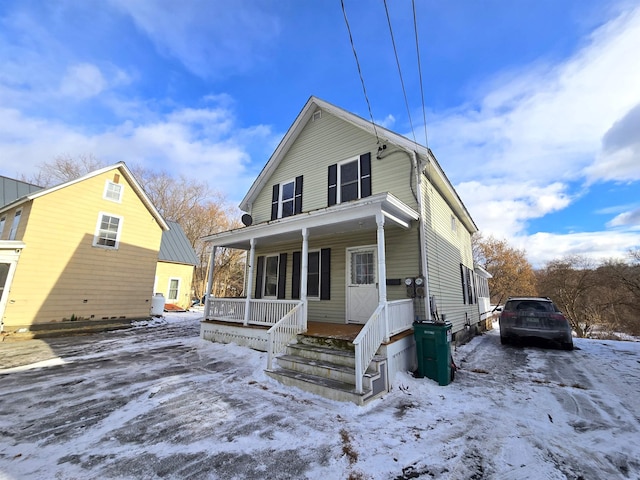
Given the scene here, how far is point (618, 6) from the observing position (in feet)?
16.9

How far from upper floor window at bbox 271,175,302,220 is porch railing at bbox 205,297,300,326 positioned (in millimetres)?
3607

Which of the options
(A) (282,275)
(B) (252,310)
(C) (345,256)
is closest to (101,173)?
(A) (282,275)

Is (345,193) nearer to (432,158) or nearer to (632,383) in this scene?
(432,158)

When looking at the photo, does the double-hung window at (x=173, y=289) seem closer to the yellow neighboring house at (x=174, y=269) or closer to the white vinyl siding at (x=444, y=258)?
the yellow neighboring house at (x=174, y=269)

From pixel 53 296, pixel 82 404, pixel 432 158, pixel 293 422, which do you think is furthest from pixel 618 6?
pixel 53 296

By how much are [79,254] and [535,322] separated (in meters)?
17.6

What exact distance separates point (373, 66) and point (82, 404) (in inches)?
306

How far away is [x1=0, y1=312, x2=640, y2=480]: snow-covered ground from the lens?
104 inches

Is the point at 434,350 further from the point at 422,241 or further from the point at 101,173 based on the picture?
the point at 101,173

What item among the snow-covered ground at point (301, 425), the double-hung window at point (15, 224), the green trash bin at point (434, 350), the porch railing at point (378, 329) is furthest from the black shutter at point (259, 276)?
the double-hung window at point (15, 224)

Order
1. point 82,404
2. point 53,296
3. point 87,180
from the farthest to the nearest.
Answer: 1. point 87,180
2. point 53,296
3. point 82,404

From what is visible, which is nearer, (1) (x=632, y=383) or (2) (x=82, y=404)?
(2) (x=82, y=404)

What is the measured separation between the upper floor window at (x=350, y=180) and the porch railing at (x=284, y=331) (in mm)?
3947

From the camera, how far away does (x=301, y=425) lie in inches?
140
